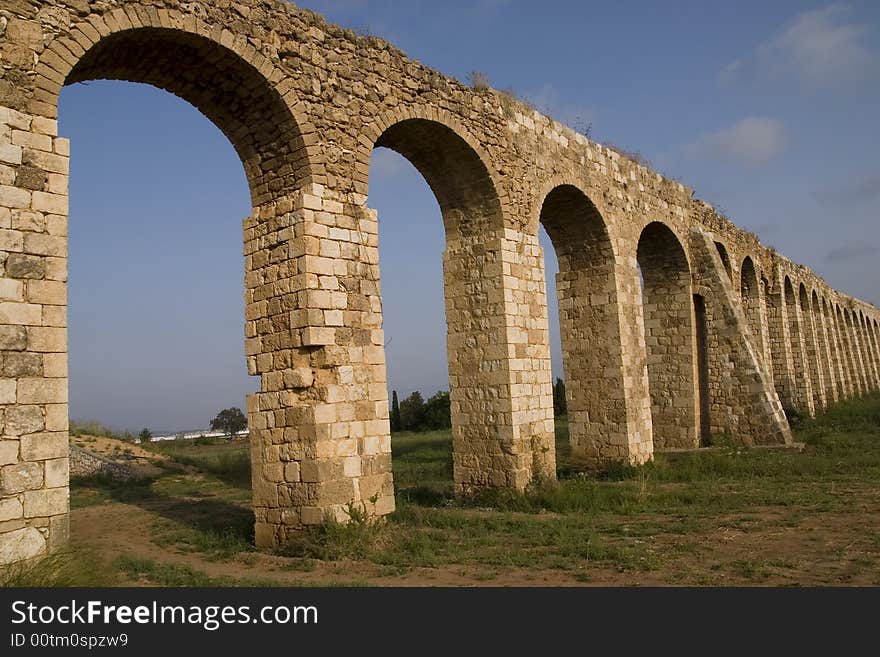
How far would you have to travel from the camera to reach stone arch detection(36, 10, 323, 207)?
671cm

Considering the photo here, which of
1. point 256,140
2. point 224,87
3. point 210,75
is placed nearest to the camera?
point 210,75

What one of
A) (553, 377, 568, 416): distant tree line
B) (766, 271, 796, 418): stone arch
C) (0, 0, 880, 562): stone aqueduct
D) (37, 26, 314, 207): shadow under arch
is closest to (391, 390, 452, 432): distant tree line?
(553, 377, 568, 416): distant tree line

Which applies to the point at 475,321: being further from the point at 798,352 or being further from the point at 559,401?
the point at 559,401

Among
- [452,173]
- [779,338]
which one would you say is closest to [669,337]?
[452,173]

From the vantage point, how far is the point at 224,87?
8.10m

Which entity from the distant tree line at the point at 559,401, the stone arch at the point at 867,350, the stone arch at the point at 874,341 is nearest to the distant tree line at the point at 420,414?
the distant tree line at the point at 559,401

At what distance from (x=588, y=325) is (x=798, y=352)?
49.7 feet

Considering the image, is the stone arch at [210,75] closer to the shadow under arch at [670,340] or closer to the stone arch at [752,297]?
the shadow under arch at [670,340]

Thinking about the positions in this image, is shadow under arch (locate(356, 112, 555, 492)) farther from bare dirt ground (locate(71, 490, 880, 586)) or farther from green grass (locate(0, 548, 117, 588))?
green grass (locate(0, 548, 117, 588))

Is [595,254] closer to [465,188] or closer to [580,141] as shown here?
[580,141]

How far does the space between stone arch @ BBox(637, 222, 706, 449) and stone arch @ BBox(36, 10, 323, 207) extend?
33.2ft

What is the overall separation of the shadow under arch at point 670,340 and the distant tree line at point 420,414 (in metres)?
13.6

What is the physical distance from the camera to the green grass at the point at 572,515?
693cm
